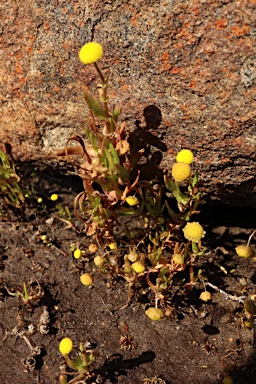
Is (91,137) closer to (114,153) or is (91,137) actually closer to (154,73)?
(114,153)

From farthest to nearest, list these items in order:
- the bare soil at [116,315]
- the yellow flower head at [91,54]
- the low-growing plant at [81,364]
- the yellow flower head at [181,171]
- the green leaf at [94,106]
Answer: the bare soil at [116,315]
the low-growing plant at [81,364]
the yellow flower head at [181,171]
the green leaf at [94,106]
the yellow flower head at [91,54]

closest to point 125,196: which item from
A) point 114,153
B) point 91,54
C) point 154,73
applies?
point 114,153

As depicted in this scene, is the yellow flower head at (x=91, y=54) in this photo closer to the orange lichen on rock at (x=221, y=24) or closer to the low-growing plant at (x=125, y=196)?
the low-growing plant at (x=125, y=196)

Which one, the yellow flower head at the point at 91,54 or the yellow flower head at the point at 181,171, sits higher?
the yellow flower head at the point at 91,54

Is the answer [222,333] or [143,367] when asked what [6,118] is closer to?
[143,367]

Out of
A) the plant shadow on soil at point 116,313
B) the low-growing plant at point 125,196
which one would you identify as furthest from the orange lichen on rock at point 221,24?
the plant shadow on soil at point 116,313

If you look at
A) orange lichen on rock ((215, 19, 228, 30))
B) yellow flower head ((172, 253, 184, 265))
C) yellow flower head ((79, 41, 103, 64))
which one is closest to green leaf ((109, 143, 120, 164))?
yellow flower head ((79, 41, 103, 64))

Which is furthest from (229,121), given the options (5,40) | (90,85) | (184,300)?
(5,40)
